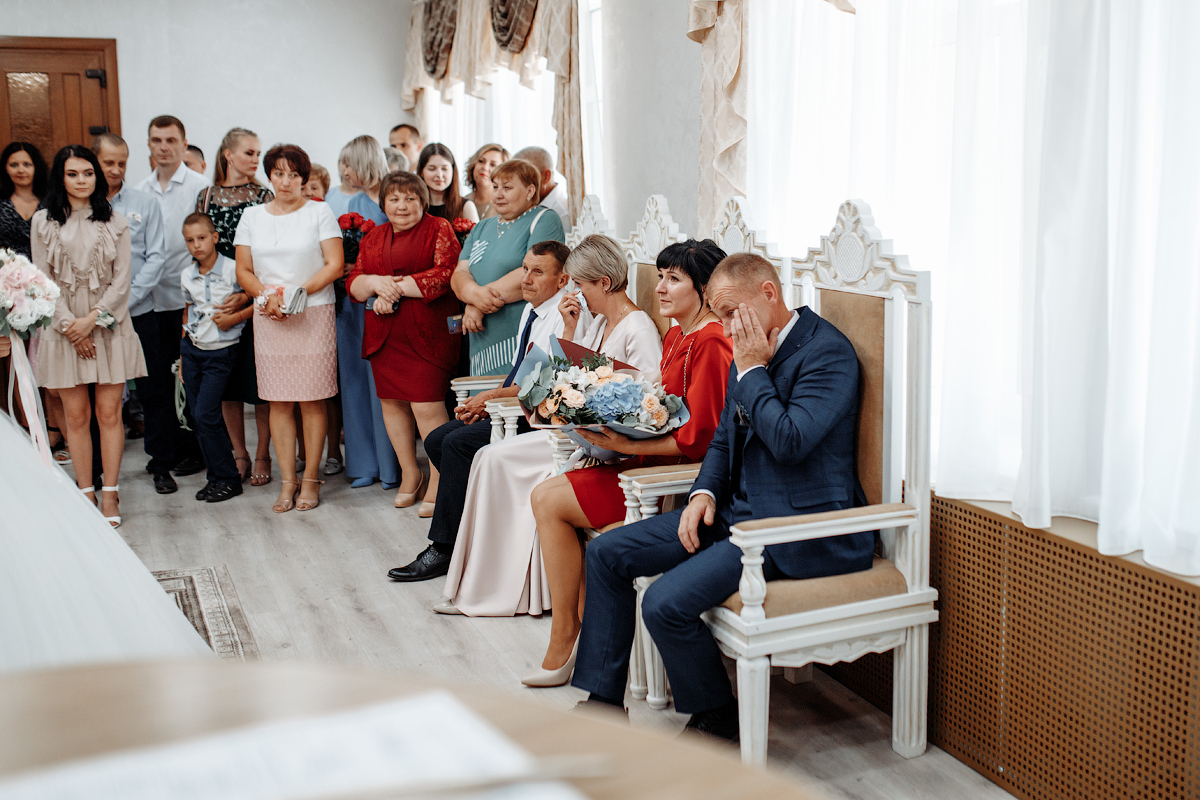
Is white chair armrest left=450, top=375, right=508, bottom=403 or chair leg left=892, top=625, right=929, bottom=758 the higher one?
white chair armrest left=450, top=375, right=508, bottom=403

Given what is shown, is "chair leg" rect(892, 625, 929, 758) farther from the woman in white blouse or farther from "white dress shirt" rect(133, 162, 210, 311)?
"white dress shirt" rect(133, 162, 210, 311)

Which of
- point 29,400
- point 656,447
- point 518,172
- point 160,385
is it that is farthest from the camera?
point 160,385

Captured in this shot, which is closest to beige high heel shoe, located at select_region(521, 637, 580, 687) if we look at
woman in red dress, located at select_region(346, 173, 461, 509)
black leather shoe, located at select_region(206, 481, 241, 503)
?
woman in red dress, located at select_region(346, 173, 461, 509)

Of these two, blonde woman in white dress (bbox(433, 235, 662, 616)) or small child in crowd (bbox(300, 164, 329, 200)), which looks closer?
blonde woman in white dress (bbox(433, 235, 662, 616))

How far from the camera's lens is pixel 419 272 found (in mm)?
4445

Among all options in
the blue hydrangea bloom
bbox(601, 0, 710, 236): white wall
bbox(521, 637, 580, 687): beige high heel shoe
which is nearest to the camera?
the blue hydrangea bloom

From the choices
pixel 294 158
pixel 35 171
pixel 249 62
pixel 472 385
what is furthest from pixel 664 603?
pixel 249 62

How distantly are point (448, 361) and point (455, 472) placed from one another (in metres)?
0.98

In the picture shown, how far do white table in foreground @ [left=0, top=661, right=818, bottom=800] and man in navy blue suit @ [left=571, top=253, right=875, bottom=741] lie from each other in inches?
56.5

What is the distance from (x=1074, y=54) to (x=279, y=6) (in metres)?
7.00

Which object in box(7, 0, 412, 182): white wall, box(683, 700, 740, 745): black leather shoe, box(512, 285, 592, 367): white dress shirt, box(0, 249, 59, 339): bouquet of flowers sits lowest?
box(683, 700, 740, 745): black leather shoe

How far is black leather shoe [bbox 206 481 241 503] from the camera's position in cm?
478

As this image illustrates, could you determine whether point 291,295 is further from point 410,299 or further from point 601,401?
point 601,401

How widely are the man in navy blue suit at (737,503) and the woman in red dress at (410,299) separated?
2.14 metres
